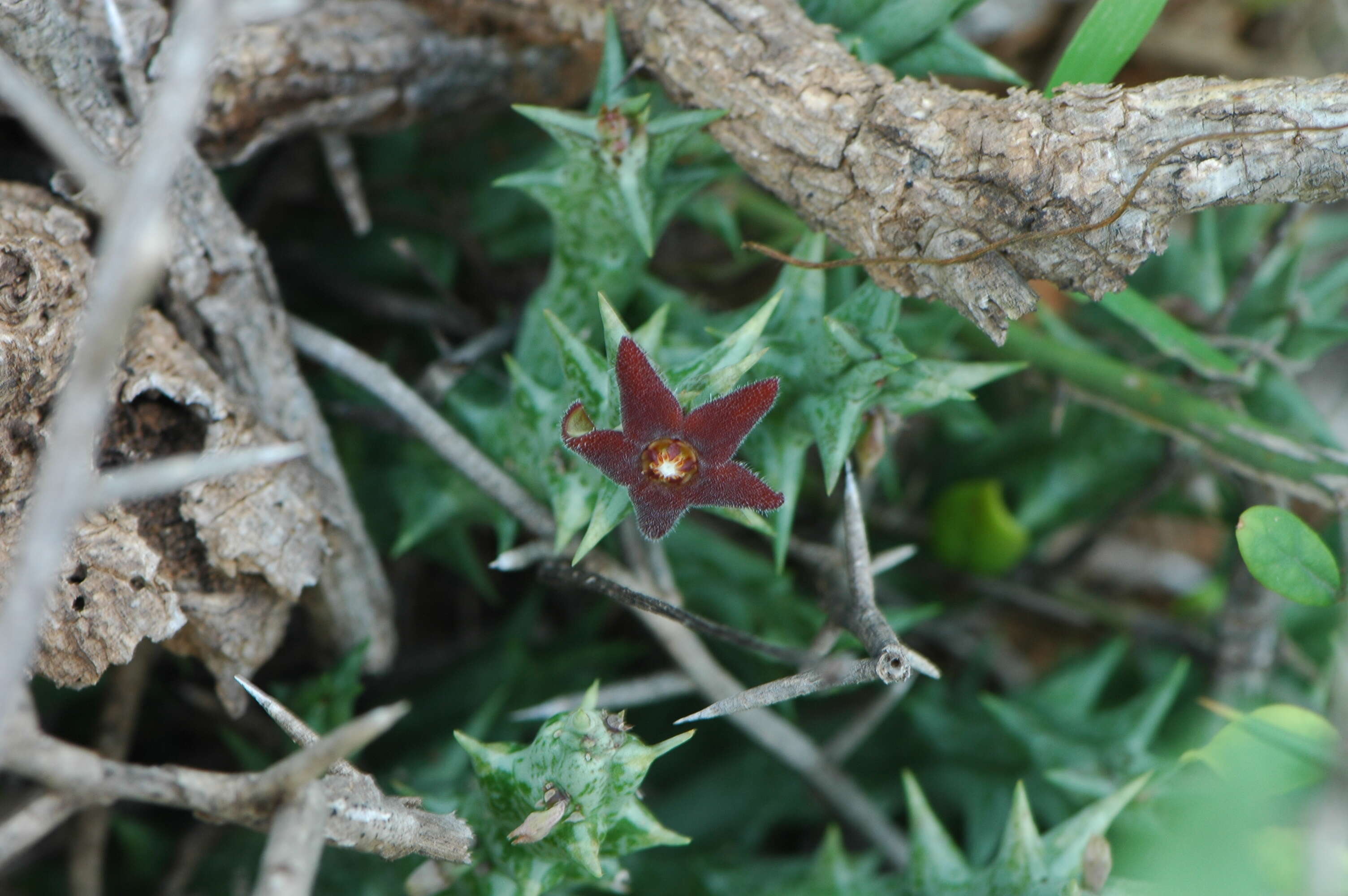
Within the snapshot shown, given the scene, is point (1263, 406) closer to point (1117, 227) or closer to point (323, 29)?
point (1117, 227)

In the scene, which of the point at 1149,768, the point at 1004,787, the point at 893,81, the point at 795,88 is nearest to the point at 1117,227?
the point at 893,81

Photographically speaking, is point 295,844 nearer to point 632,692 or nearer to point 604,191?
point 632,692

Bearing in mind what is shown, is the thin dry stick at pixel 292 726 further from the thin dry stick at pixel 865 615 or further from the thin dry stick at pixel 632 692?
the thin dry stick at pixel 865 615

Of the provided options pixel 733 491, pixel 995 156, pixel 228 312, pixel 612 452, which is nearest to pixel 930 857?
pixel 733 491

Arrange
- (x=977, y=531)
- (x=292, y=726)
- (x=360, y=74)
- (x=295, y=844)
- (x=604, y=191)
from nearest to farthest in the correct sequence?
(x=295, y=844) < (x=292, y=726) < (x=604, y=191) < (x=360, y=74) < (x=977, y=531)

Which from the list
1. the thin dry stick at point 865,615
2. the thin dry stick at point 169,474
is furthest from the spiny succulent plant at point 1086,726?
the thin dry stick at point 169,474

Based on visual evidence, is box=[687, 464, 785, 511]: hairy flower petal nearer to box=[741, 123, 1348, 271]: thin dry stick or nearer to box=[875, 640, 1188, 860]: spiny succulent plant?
box=[741, 123, 1348, 271]: thin dry stick
